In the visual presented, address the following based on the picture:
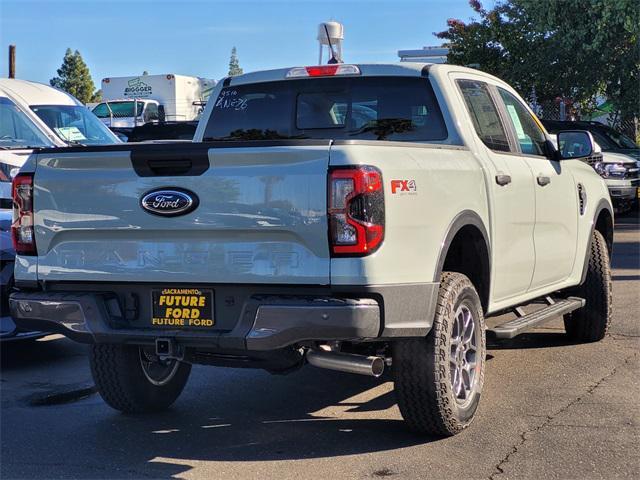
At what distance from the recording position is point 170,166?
485cm

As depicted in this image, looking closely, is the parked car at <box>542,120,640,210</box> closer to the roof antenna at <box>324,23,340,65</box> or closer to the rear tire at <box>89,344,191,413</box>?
the roof antenna at <box>324,23,340,65</box>

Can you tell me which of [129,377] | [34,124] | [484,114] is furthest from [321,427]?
[34,124]

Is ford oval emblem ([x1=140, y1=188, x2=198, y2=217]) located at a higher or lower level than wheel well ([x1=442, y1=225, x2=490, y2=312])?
higher

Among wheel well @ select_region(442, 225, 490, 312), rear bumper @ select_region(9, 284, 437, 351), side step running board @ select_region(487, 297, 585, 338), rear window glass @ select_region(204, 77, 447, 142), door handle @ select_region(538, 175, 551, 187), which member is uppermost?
rear window glass @ select_region(204, 77, 447, 142)

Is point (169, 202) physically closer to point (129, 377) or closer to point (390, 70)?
point (129, 377)

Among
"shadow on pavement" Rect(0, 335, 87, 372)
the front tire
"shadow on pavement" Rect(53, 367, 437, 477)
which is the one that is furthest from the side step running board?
"shadow on pavement" Rect(0, 335, 87, 372)

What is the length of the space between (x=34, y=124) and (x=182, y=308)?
7551mm

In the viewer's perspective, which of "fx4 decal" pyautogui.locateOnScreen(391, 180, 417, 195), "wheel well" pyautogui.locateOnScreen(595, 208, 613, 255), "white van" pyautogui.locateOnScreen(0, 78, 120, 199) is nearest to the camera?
"fx4 decal" pyautogui.locateOnScreen(391, 180, 417, 195)

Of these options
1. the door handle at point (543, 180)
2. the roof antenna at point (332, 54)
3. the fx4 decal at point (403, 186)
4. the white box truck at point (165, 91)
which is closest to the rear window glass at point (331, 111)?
the roof antenna at point (332, 54)

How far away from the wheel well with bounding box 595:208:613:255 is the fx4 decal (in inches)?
146

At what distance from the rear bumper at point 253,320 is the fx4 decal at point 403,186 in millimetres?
473

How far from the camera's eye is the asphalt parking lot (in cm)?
486

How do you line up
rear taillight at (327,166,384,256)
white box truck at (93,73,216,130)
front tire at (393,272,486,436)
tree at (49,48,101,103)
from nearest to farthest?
rear taillight at (327,166,384,256) < front tire at (393,272,486,436) < white box truck at (93,73,216,130) < tree at (49,48,101,103)

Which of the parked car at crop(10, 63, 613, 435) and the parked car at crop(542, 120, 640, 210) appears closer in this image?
the parked car at crop(10, 63, 613, 435)
